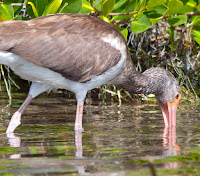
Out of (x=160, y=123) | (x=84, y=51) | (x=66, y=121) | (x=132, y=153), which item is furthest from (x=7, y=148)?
(x=160, y=123)

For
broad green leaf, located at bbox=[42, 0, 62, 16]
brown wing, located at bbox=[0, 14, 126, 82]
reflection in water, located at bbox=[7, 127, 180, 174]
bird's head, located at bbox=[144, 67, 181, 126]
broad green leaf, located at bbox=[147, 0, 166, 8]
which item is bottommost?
reflection in water, located at bbox=[7, 127, 180, 174]

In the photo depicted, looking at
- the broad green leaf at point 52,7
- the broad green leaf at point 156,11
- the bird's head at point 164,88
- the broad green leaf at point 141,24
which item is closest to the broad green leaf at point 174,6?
the broad green leaf at point 156,11

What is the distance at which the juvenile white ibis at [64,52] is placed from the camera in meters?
5.65

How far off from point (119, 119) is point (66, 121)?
0.78 metres

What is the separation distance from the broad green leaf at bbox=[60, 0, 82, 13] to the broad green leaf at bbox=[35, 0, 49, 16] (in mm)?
233

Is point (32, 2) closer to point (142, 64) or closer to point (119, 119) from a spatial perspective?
point (119, 119)

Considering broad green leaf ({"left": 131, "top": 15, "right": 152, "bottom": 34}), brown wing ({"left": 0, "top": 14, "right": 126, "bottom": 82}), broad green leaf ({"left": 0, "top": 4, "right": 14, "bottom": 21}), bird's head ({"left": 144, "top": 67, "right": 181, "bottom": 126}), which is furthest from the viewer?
bird's head ({"left": 144, "top": 67, "right": 181, "bottom": 126})

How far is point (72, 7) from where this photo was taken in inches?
253

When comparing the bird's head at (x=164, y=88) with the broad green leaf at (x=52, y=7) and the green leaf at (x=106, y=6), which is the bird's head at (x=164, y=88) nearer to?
the green leaf at (x=106, y=6)

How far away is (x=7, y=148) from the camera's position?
4.80 metres

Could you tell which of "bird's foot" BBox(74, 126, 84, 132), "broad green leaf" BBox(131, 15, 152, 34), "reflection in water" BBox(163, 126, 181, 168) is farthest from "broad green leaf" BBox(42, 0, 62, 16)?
"reflection in water" BBox(163, 126, 181, 168)

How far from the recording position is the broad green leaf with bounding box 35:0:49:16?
6.27 meters

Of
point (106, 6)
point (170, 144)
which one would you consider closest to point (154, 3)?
point (106, 6)

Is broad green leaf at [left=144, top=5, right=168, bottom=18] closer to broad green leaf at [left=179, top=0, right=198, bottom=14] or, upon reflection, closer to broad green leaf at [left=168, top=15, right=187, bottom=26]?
broad green leaf at [left=179, top=0, right=198, bottom=14]
